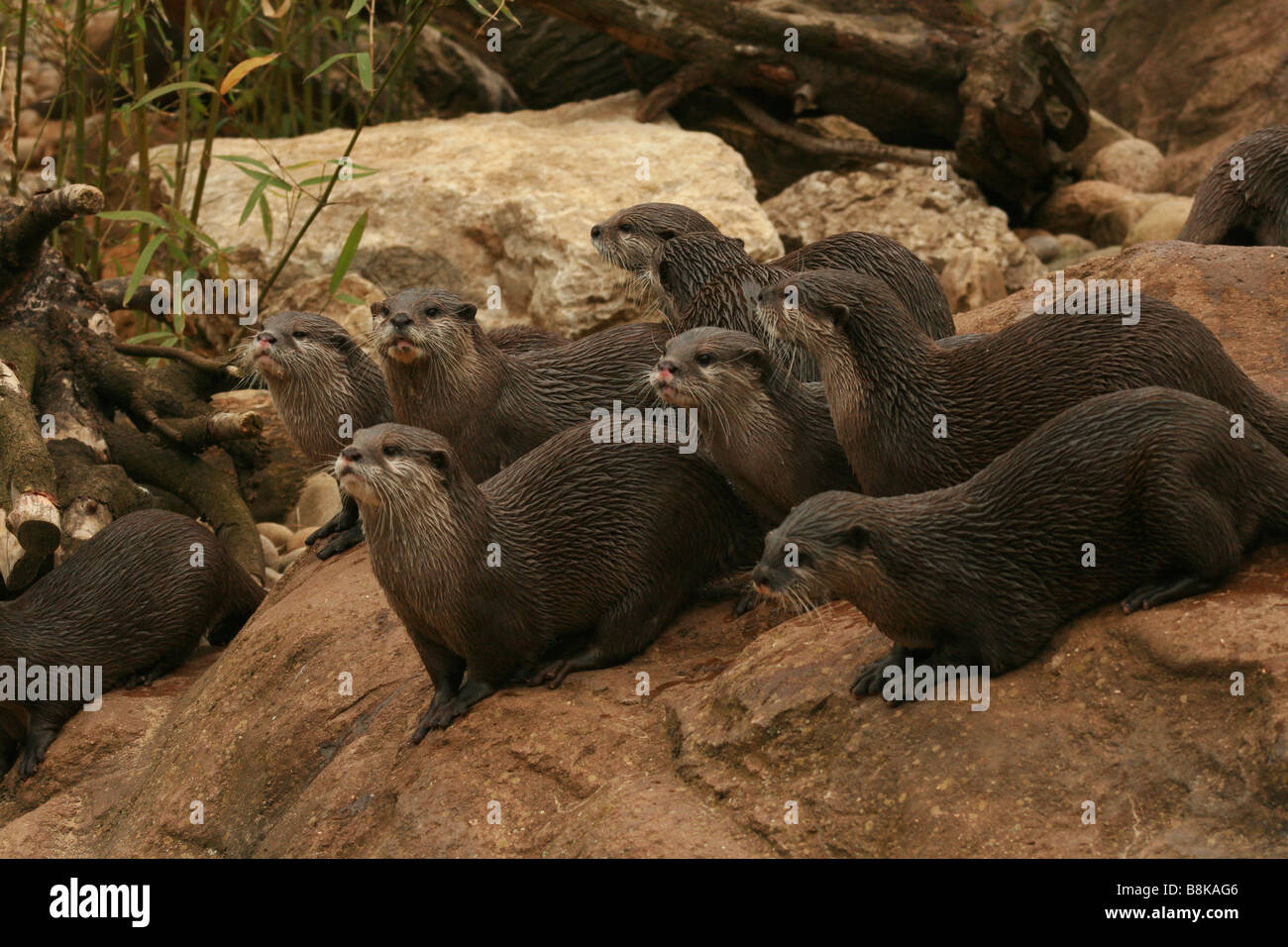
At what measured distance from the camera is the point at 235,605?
4.43 m

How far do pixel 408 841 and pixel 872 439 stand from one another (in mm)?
1171

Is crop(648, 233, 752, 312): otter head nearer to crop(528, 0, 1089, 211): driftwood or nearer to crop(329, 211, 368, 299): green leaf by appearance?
crop(329, 211, 368, 299): green leaf

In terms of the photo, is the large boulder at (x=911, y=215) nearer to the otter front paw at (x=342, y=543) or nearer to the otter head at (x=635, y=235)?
the otter head at (x=635, y=235)

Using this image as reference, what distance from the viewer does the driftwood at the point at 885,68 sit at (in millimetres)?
7047

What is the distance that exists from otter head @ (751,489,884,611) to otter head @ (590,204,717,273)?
1.77 meters

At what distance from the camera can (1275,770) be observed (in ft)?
7.09

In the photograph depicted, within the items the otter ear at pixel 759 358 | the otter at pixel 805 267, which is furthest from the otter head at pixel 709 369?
the otter at pixel 805 267

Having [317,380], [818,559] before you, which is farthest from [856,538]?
[317,380]

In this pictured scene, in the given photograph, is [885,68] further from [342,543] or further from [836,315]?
[836,315]

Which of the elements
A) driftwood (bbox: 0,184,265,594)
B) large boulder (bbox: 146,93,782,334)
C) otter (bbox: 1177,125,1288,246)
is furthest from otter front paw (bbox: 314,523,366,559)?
otter (bbox: 1177,125,1288,246)

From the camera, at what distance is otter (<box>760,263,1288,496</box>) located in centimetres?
275

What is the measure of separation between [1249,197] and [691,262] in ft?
6.21

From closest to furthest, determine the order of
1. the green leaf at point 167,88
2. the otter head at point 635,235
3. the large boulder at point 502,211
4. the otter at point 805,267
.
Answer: the otter at point 805,267
the otter head at point 635,235
the green leaf at point 167,88
the large boulder at point 502,211
